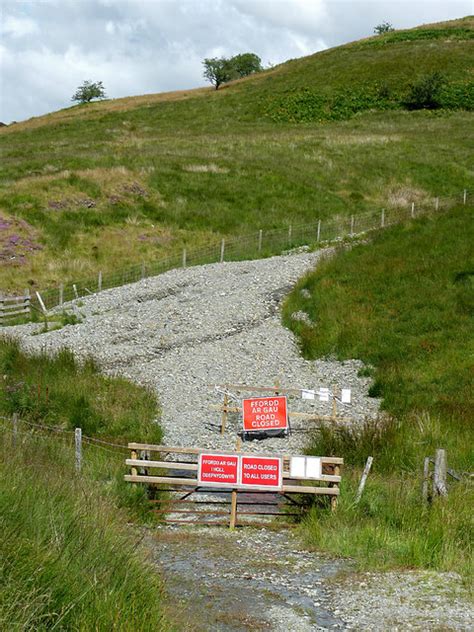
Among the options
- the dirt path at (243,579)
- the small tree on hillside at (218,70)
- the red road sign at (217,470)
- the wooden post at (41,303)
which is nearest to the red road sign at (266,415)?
the dirt path at (243,579)

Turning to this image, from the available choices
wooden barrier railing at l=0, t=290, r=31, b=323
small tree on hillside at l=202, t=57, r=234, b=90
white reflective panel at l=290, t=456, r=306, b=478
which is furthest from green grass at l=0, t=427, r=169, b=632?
small tree on hillside at l=202, t=57, r=234, b=90

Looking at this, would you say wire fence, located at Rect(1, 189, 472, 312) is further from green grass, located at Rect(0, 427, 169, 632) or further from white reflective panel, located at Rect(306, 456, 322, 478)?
green grass, located at Rect(0, 427, 169, 632)

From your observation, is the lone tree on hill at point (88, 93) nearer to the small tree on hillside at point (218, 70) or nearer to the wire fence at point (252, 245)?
the small tree on hillside at point (218, 70)

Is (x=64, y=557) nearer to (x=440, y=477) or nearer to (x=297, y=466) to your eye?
(x=297, y=466)

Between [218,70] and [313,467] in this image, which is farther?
[218,70]

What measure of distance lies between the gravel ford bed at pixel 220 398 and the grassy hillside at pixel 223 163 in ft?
21.8

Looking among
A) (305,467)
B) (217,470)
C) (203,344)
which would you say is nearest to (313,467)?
(305,467)

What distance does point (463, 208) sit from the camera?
35.0 m

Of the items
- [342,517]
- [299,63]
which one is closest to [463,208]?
[342,517]

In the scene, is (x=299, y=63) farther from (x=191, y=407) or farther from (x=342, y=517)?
(x=342, y=517)

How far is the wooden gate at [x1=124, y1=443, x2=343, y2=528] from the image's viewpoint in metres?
12.1

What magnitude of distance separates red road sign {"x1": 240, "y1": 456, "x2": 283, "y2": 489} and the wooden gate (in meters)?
0.07

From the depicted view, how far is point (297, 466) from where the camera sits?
39.5ft

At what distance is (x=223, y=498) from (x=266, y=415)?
4.30 m
